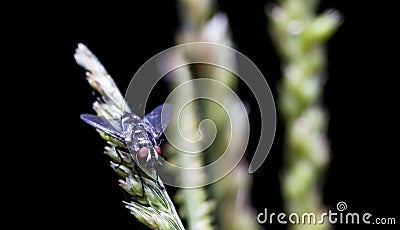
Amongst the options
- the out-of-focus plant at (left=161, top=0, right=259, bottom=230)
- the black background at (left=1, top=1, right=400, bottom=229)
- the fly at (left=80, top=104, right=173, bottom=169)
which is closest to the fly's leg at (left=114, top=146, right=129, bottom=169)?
the fly at (left=80, top=104, right=173, bottom=169)

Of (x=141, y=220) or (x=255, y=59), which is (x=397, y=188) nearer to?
(x=255, y=59)

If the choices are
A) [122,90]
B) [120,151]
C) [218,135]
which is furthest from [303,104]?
[122,90]

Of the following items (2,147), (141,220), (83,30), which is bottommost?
(141,220)

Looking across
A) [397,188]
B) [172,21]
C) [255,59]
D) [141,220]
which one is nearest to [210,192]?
[141,220]

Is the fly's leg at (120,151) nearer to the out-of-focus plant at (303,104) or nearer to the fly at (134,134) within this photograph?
the fly at (134,134)

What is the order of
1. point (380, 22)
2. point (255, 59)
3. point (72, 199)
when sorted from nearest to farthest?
point (255, 59), point (380, 22), point (72, 199)

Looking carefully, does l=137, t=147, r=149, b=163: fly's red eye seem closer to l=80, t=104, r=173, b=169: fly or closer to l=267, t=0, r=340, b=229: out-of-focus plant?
l=80, t=104, r=173, b=169: fly

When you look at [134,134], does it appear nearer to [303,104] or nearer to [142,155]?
[142,155]
